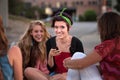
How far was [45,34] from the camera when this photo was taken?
562cm

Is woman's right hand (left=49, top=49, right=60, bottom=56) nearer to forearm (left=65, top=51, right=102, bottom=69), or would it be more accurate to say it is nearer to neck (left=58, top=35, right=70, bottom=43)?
neck (left=58, top=35, right=70, bottom=43)

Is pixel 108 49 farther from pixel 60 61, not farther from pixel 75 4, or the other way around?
pixel 75 4

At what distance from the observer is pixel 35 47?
18.1ft

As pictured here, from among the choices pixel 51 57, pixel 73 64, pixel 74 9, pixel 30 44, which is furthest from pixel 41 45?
pixel 74 9

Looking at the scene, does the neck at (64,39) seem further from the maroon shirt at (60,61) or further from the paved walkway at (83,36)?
the paved walkway at (83,36)

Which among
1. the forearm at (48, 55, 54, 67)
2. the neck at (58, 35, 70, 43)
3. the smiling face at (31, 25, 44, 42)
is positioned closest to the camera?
the forearm at (48, 55, 54, 67)

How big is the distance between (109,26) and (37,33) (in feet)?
5.52

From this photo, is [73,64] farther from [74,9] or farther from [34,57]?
[74,9]

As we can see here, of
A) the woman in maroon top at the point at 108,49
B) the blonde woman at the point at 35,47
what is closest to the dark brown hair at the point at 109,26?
the woman in maroon top at the point at 108,49

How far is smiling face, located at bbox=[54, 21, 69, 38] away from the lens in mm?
5109

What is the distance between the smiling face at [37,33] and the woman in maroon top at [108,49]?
1.47 metres

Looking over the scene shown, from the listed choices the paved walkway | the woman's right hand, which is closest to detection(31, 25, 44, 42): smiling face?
the woman's right hand

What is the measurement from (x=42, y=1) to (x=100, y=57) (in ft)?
335

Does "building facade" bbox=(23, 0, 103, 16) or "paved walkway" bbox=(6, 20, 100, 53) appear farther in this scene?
"building facade" bbox=(23, 0, 103, 16)
